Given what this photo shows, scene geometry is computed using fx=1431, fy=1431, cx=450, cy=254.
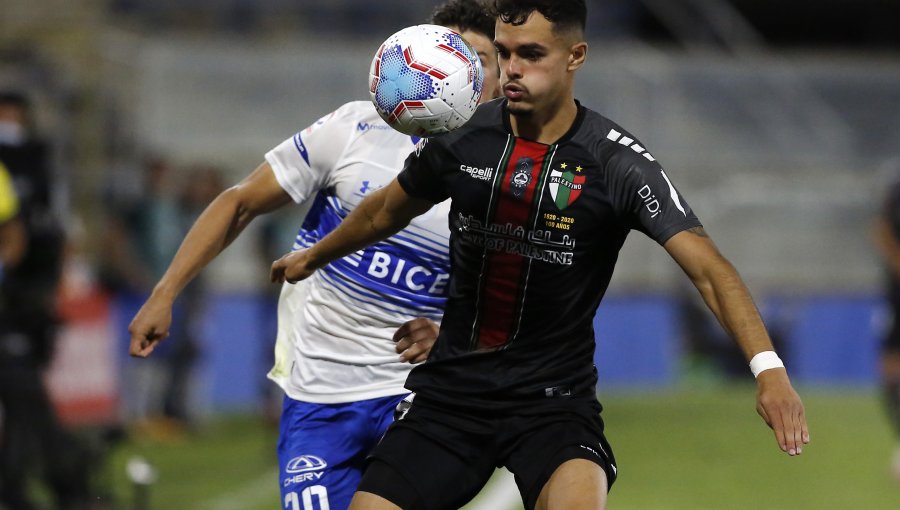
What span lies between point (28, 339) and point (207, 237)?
4458 millimetres

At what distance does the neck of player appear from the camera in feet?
15.8

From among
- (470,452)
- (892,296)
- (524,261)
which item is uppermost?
(524,261)

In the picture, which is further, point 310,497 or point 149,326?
point 310,497

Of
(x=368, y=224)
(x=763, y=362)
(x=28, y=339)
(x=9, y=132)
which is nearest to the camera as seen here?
(x=763, y=362)

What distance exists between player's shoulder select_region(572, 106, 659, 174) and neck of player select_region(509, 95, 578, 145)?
0.06 metres

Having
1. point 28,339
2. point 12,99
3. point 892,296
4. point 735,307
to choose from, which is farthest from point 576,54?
point 892,296

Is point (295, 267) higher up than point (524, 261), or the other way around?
point (524, 261)

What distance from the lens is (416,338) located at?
Answer: 536 centimetres

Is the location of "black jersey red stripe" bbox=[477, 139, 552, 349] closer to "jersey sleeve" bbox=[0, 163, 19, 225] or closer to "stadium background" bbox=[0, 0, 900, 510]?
"jersey sleeve" bbox=[0, 163, 19, 225]

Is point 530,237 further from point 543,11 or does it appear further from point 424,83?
point 543,11

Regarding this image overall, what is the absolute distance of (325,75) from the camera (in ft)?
67.1

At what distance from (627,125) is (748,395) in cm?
482

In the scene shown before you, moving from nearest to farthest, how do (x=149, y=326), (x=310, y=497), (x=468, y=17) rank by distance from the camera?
(x=149, y=326) < (x=310, y=497) < (x=468, y=17)

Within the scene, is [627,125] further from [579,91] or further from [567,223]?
[567,223]
